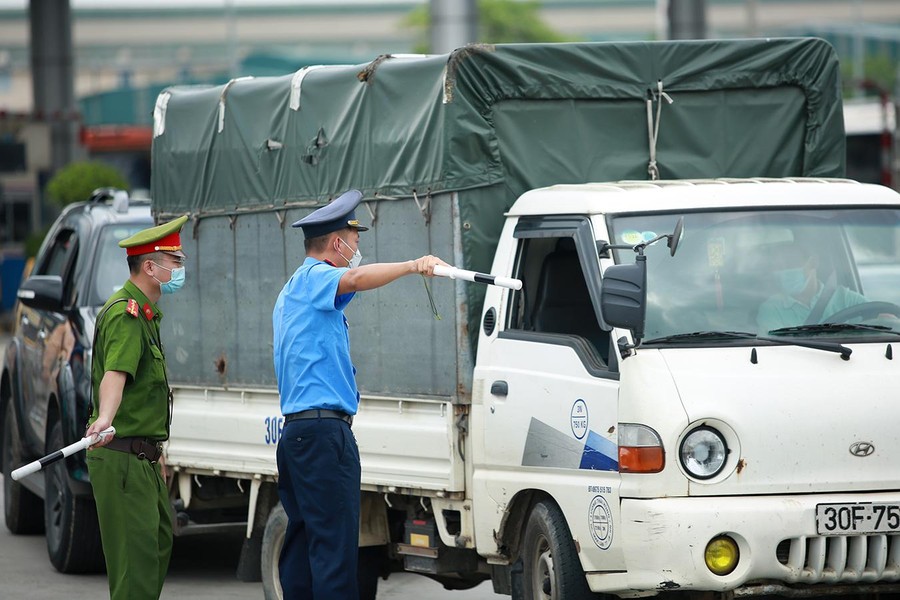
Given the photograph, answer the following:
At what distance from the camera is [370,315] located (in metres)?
8.59

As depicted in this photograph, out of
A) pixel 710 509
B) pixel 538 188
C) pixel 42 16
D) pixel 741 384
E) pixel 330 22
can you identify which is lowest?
pixel 710 509

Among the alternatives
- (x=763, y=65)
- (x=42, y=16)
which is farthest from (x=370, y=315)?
(x=42, y=16)

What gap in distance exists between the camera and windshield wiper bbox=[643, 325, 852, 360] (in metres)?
6.71

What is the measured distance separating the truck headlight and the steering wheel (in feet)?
3.06

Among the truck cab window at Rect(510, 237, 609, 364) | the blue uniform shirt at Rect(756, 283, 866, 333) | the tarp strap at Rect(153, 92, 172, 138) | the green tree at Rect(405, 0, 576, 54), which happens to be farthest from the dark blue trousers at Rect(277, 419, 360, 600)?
the green tree at Rect(405, 0, 576, 54)

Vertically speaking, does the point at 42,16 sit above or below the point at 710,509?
above

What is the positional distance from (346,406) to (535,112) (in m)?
2.12

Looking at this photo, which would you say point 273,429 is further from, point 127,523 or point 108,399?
point 108,399

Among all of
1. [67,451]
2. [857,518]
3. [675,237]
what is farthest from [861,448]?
[67,451]

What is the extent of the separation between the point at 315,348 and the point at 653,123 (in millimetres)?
2540

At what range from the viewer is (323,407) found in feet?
22.7

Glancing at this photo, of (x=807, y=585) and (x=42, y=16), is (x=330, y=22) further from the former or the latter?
(x=807, y=585)

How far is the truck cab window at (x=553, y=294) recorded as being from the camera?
750cm

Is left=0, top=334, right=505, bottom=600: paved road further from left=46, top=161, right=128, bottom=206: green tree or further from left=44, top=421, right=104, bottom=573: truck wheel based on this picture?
left=46, top=161, right=128, bottom=206: green tree
